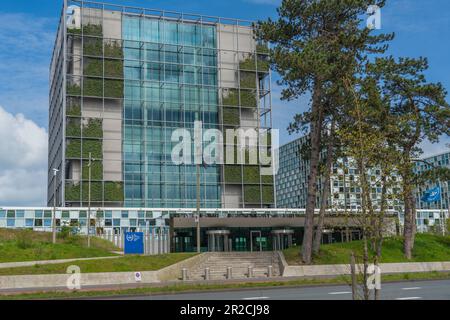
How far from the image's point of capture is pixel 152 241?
73.4m

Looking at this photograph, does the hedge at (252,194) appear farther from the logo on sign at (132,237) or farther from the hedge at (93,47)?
the logo on sign at (132,237)

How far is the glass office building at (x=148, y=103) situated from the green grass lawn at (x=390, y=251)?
48.0m

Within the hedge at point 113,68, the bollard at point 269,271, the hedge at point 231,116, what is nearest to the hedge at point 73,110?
the hedge at point 113,68

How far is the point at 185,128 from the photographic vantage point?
94438 mm

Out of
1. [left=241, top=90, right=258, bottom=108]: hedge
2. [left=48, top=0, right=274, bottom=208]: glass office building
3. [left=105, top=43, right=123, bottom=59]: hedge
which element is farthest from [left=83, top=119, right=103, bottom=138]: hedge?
[left=241, top=90, right=258, bottom=108]: hedge

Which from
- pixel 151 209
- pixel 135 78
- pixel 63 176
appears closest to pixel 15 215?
pixel 63 176

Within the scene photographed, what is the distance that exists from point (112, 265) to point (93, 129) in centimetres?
5702

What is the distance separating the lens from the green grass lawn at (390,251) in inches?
1625

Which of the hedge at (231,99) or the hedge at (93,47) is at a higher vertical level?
the hedge at (93,47)

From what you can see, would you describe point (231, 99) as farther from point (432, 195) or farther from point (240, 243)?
point (432, 195)

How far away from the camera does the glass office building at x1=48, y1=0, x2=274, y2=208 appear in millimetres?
89625

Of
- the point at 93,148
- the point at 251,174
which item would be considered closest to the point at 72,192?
the point at 93,148
